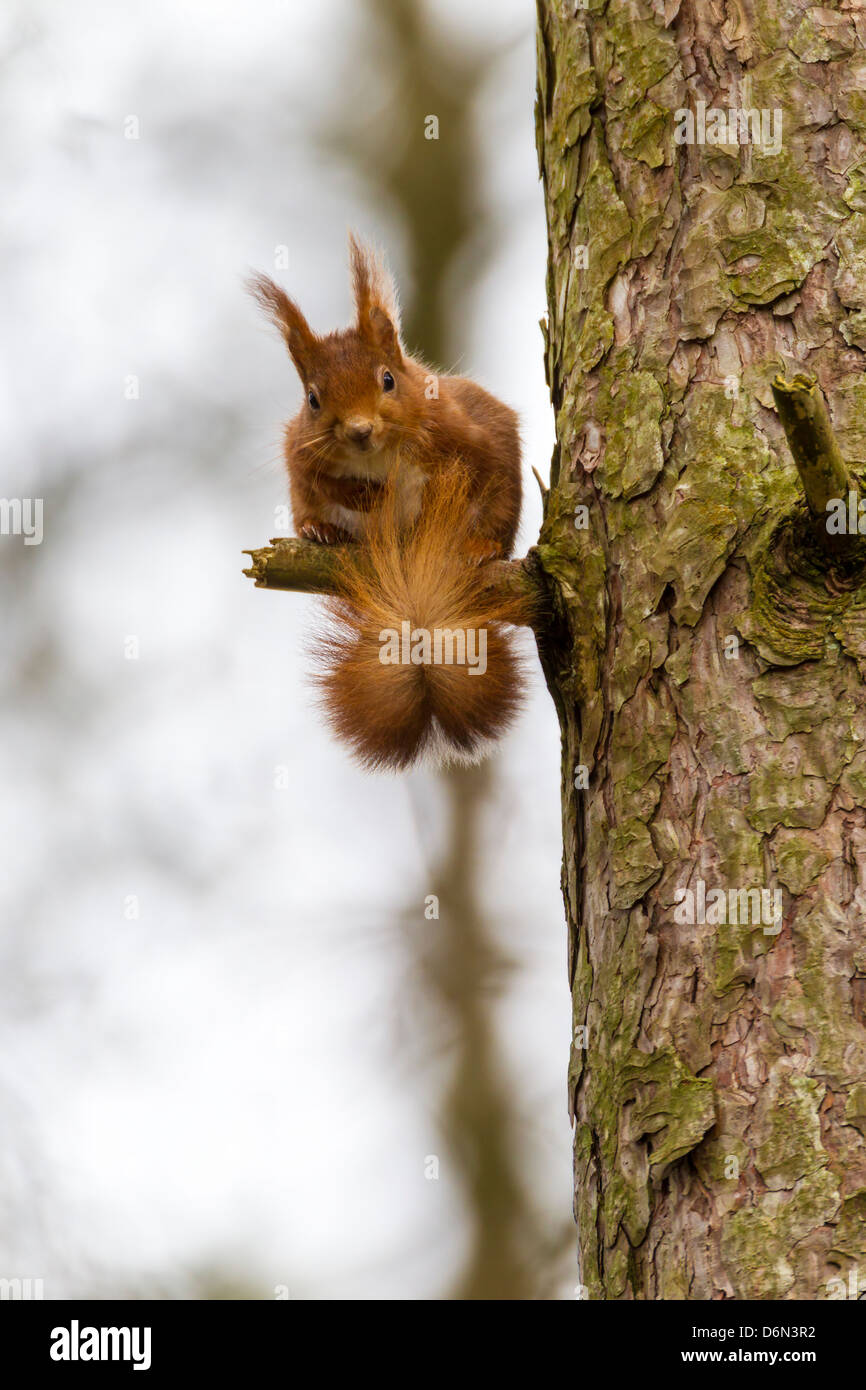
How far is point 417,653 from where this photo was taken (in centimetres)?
213

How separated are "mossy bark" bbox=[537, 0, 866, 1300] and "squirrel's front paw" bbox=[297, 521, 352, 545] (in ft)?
2.77

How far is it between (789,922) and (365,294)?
6.19ft

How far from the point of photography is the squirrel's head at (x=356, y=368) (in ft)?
9.52

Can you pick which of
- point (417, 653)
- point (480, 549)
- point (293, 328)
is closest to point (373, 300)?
point (293, 328)

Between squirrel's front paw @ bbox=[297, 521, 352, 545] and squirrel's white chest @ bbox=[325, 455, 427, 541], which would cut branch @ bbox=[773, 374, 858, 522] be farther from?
squirrel's front paw @ bbox=[297, 521, 352, 545]

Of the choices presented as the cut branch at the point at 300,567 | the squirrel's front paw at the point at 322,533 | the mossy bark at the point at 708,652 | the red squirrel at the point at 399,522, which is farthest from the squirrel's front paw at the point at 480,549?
the squirrel's front paw at the point at 322,533

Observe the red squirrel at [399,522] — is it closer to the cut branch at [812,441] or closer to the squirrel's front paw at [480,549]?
the squirrel's front paw at [480,549]

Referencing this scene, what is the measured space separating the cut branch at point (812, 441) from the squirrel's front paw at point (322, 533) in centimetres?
140

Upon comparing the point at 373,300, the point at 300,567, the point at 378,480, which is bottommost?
the point at 300,567

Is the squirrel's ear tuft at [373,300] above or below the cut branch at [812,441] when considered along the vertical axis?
above

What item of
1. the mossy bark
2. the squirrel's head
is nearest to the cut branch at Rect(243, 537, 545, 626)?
the mossy bark

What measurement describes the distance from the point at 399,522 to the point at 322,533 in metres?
0.35

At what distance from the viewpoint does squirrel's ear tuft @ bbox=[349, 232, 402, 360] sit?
119 inches

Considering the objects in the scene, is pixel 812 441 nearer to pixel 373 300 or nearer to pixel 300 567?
pixel 300 567
